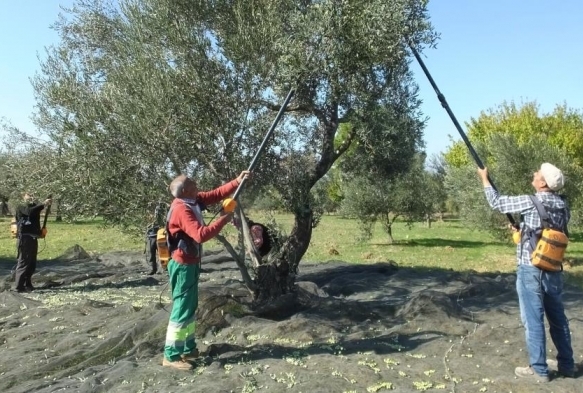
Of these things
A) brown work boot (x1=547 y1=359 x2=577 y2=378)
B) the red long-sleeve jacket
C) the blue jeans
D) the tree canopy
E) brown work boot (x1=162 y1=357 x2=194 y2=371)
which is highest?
the tree canopy

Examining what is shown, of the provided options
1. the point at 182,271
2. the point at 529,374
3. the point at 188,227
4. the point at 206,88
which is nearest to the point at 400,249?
the point at 206,88

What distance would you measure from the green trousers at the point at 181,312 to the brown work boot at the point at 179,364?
40mm

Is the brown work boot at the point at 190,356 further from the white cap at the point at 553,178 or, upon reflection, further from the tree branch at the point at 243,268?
the white cap at the point at 553,178

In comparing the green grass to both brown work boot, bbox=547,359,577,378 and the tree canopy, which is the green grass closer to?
the tree canopy

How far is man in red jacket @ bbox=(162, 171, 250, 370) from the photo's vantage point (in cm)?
612

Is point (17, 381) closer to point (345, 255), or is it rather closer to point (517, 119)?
point (345, 255)

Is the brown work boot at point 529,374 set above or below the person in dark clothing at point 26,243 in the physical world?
below

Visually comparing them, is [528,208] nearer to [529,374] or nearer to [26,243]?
[529,374]

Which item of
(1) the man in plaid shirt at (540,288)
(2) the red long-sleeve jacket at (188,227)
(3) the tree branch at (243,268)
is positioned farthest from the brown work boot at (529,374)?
(3) the tree branch at (243,268)

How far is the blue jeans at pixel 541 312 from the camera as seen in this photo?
5.72 meters

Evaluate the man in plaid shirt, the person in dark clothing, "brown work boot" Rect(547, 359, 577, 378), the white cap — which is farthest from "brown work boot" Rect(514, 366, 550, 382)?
the person in dark clothing

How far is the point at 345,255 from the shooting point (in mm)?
22844

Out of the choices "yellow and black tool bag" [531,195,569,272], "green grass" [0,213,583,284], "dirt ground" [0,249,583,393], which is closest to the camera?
"yellow and black tool bag" [531,195,569,272]

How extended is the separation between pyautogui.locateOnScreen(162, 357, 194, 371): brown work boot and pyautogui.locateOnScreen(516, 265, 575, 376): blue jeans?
3442mm
